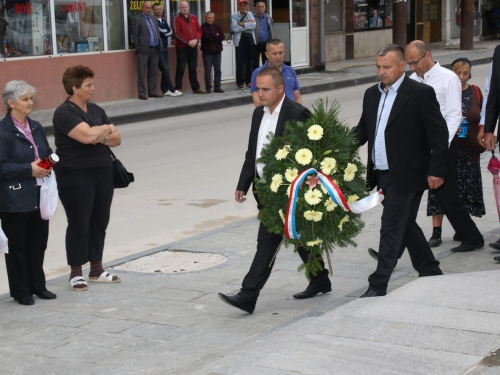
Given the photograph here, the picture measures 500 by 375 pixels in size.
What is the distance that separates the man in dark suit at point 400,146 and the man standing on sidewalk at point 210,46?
15.0m

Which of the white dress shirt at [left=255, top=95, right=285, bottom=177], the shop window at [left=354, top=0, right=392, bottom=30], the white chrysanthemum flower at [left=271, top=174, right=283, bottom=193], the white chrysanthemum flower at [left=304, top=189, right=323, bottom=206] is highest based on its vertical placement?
the shop window at [left=354, top=0, right=392, bottom=30]

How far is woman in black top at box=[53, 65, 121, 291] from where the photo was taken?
23.9ft

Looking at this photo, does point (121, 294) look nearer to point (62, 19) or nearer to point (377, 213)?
point (377, 213)

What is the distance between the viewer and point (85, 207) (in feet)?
24.2

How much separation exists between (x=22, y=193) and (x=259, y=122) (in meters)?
1.81

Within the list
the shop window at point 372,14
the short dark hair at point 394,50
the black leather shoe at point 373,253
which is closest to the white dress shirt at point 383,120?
the short dark hair at point 394,50

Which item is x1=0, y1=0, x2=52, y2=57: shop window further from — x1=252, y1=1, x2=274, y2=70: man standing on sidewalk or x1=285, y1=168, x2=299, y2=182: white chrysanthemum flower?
x1=285, y1=168, x2=299, y2=182: white chrysanthemum flower

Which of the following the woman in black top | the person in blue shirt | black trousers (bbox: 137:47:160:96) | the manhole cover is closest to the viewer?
the woman in black top

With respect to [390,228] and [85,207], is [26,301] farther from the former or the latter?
[390,228]

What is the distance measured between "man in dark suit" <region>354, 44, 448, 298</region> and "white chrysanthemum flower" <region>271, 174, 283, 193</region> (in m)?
0.77

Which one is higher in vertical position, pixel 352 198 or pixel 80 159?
pixel 80 159

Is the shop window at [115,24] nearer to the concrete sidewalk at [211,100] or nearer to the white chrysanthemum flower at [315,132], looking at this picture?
the concrete sidewalk at [211,100]

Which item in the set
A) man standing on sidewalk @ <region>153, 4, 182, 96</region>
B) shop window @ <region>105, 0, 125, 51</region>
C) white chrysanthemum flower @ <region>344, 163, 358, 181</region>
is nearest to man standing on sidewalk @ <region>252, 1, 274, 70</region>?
man standing on sidewalk @ <region>153, 4, 182, 96</region>

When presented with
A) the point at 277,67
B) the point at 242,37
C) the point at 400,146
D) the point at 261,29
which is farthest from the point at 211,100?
the point at 400,146
